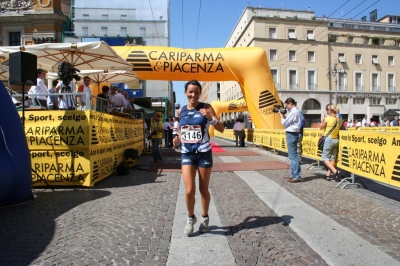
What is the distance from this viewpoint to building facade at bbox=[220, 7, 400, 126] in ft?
163

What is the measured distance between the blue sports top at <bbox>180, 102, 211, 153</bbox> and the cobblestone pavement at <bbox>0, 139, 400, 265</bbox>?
110 cm

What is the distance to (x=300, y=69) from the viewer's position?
49.7 meters

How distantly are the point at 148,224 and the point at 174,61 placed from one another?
10804 millimetres

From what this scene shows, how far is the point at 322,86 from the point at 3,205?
164 feet

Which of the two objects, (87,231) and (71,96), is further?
(71,96)

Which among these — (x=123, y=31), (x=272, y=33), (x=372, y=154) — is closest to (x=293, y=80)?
(x=272, y=33)

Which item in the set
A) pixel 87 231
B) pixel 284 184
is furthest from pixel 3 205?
pixel 284 184

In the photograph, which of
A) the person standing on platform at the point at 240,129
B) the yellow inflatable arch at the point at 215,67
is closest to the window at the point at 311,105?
the person standing on platform at the point at 240,129

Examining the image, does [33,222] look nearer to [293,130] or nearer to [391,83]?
[293,130]

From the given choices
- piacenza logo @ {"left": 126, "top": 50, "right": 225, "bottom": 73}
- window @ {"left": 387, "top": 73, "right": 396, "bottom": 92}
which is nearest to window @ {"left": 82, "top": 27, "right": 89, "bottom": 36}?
piacenza logo @ {"left": 126, "top": 50, "right": 225, "bottom": 73}

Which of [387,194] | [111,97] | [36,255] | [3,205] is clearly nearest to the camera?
[36,255]

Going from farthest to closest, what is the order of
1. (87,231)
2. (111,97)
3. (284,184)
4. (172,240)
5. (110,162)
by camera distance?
(111,97) → (110,162) → (284,184) → (87,231) → (172,240)

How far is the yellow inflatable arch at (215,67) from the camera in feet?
47.4

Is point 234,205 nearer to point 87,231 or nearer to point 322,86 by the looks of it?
point 87,231
